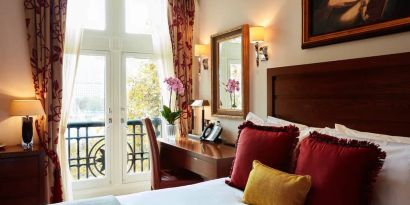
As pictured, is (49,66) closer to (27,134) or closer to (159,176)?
(27,134)

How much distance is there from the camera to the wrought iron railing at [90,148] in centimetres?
375

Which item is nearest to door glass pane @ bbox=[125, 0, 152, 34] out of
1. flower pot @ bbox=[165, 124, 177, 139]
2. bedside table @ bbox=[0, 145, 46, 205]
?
flower pot @ bbox=[165, 124, 177, 139]

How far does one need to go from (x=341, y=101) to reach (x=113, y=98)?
2.70m

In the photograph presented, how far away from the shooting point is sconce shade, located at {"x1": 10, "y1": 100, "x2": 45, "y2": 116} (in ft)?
9.78

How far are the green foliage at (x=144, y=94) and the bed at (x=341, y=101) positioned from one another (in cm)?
206

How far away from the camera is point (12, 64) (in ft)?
10.6

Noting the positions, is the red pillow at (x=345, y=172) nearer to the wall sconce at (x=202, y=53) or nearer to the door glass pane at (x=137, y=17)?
the wall sconce at (x=202, y=53)

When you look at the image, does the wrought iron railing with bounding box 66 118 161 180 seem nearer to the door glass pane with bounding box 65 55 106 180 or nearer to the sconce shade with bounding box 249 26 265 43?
the door glass pane with bounding box 65 55 106 180

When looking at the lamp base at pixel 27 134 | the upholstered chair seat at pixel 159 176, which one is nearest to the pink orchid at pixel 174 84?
the upholstered chair seat at pixel 159 176

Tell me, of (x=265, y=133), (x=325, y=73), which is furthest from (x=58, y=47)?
(x=325, y=73)

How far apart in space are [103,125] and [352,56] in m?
2.91

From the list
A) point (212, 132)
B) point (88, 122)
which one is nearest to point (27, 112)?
point (88, 122)

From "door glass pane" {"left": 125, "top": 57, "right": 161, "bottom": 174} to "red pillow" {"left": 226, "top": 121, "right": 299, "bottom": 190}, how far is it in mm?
2123

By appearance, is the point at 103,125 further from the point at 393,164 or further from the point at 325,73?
the point at 393,164
